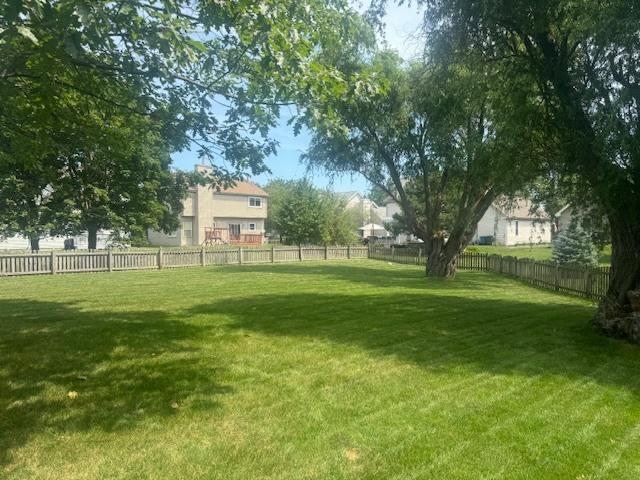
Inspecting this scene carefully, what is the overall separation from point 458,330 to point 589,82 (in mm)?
5167

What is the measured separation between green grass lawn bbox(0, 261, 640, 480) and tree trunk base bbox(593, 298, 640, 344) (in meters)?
0.25

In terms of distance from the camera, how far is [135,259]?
22.5m

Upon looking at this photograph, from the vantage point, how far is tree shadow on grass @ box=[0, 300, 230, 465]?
14.4ft

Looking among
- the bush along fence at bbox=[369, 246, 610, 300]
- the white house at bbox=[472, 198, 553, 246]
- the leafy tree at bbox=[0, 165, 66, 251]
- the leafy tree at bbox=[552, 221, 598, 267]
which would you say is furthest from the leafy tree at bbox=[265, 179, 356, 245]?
the leafy tree at bbox=[552, 221, 598, 267]

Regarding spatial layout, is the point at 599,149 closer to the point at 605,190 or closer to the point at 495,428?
the point at 605,190

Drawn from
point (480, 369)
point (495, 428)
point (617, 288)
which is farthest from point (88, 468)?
point (617, 288)

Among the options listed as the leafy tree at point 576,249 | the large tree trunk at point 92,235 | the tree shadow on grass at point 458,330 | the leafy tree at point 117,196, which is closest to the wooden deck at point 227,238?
the leafy tree at point 117,196

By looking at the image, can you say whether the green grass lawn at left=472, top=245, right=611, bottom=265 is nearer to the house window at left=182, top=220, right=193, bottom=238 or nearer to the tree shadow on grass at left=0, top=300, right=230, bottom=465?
the house window at left=182, top=220, right=193, bottom=238

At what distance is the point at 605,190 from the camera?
25.1ft

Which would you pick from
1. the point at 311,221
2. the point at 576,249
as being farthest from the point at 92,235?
the point at 576,249

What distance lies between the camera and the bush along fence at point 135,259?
1908 centimetres

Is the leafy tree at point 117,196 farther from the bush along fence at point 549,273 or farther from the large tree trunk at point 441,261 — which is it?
the bush along fence at point 549,273

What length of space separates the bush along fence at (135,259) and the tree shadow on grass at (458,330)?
469 inches

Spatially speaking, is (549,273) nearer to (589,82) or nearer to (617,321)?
(617,321)
